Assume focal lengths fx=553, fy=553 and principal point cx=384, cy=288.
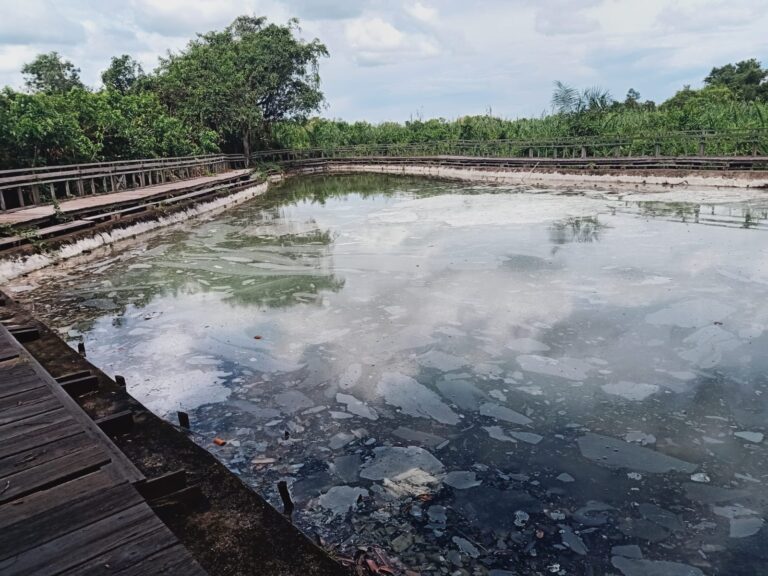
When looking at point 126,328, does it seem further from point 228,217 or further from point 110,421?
point 228,217

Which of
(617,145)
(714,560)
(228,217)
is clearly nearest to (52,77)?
(228,217)

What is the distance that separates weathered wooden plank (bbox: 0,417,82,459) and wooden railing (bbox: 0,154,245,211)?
10.9 metres

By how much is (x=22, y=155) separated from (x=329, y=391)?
14885 mm

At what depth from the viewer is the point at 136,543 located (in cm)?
197

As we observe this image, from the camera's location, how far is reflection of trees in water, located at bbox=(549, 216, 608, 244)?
36.2 ft

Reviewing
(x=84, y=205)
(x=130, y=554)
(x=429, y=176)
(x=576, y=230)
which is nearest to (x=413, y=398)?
(x=130, y=554)

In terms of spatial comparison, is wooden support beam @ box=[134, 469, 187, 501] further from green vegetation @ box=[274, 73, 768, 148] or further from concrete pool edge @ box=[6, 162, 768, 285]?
green vegetation @ box=[274, 73, 768, 148]

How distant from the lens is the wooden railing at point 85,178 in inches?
490

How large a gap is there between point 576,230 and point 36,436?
11105 mm

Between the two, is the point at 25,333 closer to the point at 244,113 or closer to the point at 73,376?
the point at 73,376

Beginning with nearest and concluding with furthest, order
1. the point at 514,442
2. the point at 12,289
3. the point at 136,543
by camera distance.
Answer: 1. the point at 136,543
2. the point at 514,442
3. the point at 12,289

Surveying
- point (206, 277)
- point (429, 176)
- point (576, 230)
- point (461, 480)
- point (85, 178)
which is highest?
point (85, 178)

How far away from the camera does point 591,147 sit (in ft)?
81.1

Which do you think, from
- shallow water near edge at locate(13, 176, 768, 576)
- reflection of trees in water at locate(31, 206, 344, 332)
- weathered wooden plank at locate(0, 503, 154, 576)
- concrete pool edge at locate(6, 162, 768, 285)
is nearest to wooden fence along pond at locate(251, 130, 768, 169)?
concrete pool edge at locate(6, 162, 768, 285)
